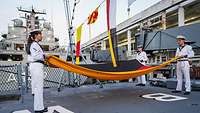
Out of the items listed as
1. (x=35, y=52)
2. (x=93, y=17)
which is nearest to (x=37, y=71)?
(x=35, y=52)

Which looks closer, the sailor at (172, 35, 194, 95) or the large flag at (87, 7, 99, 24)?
the sailor at (172, 35, 194, 95)

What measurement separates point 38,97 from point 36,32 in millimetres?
1003

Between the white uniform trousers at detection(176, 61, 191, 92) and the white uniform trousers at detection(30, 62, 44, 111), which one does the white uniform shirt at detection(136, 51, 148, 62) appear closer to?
the white uniform trousers at detection(176, 61, 191, 92)

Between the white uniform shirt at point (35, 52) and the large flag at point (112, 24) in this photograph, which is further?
the large flag at point (112, 24)

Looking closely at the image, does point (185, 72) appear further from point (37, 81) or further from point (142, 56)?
point (37, 81)

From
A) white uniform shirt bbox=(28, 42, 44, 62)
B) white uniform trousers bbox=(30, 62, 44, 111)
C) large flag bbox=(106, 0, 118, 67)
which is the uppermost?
large flag bbox=(106, 0, 118, 67)

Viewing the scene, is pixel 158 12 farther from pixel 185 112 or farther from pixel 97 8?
pixel 185 112

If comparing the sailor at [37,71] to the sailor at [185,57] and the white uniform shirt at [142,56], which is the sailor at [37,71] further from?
the white uniform shirt at [142,56]

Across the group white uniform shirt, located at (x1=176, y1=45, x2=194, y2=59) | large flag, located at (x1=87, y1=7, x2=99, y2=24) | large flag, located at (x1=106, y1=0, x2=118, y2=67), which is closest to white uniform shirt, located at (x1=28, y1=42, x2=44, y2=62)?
large flag, located at (x1=106, y1=0, x2=118, y2=67)

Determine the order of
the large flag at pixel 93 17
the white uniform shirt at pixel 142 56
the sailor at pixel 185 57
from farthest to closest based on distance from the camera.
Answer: the white uniform shirt at pixel 142 56 < the large flag at pixel 93 17 < the sailor at pixel 185 57

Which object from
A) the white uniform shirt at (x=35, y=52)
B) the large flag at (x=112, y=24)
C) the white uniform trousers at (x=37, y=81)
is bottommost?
the white uniform trousers at (x=37, y=81)

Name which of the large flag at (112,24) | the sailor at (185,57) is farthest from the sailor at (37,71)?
the sailor at (185,57)

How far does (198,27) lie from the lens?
4.24 meters

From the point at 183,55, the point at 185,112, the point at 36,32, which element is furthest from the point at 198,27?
the point at 36,32
